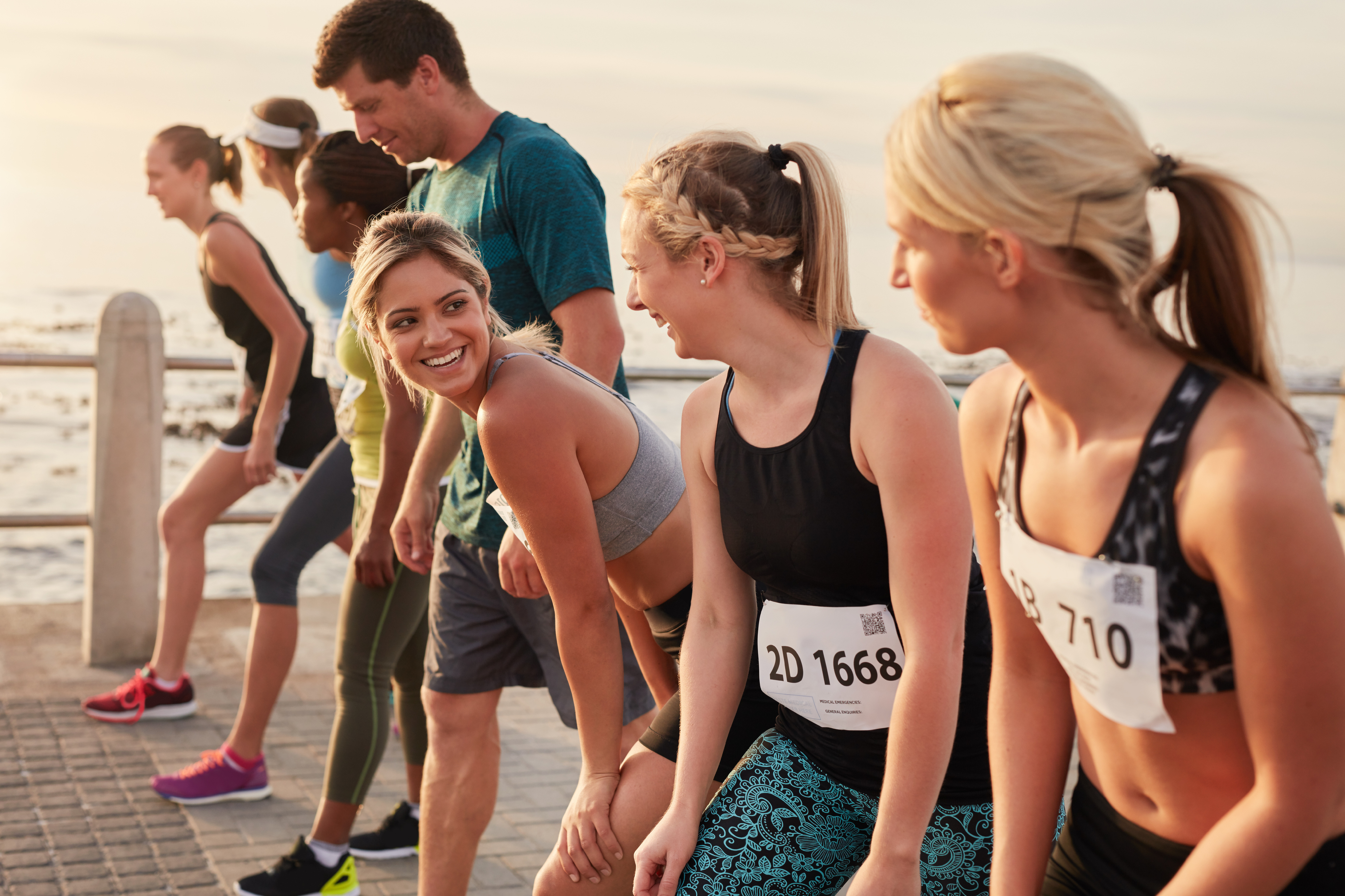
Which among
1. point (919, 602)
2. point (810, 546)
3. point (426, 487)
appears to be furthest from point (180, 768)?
point (919, 602)

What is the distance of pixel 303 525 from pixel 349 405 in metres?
0.58

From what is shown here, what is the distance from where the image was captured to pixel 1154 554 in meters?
1.32

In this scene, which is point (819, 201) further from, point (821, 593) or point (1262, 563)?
point (1262, 563)

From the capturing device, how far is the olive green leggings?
3488 mm

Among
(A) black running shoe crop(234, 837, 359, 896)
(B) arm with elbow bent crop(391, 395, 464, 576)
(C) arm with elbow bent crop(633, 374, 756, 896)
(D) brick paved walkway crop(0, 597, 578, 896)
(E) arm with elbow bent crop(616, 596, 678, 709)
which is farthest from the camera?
(D) brick paved walkway crop(0, 597, 578, 896)

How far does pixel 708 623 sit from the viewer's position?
7.23ft

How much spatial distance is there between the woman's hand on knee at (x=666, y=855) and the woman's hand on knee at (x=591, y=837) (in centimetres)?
17

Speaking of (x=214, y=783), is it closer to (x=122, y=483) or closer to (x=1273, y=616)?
(x=122, y=483)

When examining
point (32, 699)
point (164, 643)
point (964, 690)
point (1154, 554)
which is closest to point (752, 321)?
point (964, 690)

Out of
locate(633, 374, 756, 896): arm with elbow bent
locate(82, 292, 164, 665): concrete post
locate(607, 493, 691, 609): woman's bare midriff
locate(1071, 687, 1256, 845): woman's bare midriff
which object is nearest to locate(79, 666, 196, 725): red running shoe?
locate(82, 292, 164, 665): concrete post

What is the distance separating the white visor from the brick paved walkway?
2168mm

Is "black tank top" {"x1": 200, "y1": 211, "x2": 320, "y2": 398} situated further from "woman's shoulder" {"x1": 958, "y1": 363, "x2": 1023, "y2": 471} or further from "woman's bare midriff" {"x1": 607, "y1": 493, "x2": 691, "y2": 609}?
"woman's shoulder" {"x1": 958, "y1": 363, "x2": 1023, "y2": 471}

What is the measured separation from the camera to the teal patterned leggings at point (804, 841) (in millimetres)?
1976

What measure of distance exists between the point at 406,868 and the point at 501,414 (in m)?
1.95
